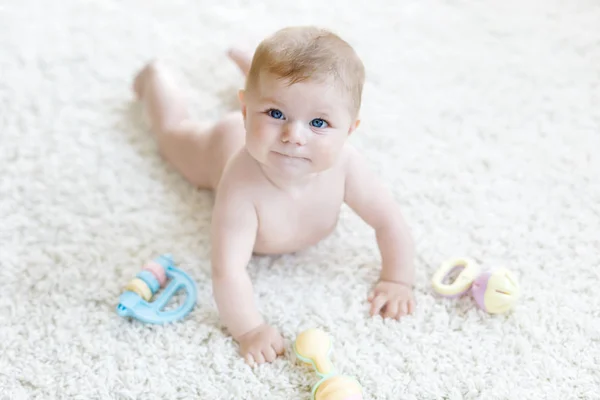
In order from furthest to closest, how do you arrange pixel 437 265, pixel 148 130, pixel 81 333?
pixel 148 130 → pixel 437 265 → pixel 81 333

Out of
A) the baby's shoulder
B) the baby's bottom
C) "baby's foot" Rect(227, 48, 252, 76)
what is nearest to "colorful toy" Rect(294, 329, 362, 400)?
the baby's shoulder

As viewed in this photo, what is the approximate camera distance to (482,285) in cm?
104

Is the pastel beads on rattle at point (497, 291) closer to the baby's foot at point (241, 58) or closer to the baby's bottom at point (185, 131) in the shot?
the baby's bottom at point (185, 131)

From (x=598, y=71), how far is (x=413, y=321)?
79 centimetres

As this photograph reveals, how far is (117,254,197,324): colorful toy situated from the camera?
40.2 inches

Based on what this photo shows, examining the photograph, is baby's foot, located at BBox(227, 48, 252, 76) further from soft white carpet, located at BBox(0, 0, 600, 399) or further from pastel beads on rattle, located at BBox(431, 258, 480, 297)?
pastel beads on rattle, located at BBox(431, 258, 480, 297)

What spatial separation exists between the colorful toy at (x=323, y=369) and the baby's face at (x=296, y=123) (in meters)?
0.22

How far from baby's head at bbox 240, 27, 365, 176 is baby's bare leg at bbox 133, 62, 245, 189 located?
22cm

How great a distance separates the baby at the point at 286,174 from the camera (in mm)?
865

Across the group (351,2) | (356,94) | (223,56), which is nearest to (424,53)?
(351,2)

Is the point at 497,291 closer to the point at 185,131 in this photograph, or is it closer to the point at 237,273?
the point at 237,273

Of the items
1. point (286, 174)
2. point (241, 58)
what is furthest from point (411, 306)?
point (241, 58)

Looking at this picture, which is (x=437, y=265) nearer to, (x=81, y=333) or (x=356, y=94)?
(x=356, y=94)

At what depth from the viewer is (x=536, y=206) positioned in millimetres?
1210
